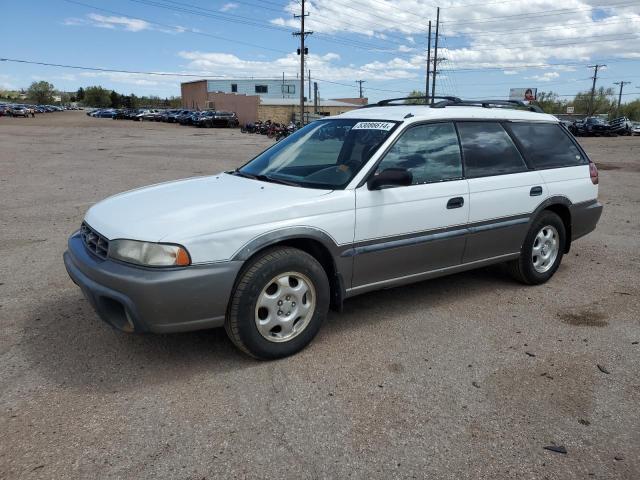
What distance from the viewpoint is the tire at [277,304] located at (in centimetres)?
341

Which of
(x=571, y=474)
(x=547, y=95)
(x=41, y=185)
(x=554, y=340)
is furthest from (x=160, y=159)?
(x=547, y=95)

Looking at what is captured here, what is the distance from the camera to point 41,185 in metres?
11.4

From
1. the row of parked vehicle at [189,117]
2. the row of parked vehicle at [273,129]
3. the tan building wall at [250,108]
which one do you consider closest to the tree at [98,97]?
the tan building wall at [250,108]

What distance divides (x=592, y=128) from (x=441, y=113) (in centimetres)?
4583

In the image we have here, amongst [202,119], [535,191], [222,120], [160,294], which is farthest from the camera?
[222,120]

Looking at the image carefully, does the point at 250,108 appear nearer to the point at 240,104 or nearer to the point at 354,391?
the point at 240,104

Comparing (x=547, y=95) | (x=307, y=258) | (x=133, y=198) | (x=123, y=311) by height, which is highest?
(x=547, y=95)

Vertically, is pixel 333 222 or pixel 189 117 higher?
pixel 189 117

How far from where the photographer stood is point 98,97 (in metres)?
135

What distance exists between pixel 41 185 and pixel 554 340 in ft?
35.3

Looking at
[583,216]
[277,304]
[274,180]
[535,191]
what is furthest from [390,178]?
[583,216]

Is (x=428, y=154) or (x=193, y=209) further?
(x=428, y=154)

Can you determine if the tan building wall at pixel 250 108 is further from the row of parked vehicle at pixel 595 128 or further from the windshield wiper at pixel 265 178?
the windshield wiper at pixel 265 178

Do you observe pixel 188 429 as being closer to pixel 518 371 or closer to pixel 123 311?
pixel 123 311
